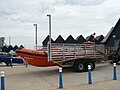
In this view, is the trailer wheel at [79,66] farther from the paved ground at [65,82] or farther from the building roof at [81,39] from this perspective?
the building roof at [81,39]

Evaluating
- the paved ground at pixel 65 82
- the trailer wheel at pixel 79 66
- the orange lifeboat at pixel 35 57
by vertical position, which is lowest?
the paved ground at pixel 65 82

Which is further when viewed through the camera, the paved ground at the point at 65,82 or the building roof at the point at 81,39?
the building roof at the point at 81,39

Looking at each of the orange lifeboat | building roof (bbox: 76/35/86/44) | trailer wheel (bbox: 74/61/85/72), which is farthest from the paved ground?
building roof (bbox: 76/35/86/44)

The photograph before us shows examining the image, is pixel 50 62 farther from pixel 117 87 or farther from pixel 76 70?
pixel 117 87

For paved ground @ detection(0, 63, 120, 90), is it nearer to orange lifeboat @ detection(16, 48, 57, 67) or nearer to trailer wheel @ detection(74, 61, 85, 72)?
orange lifeboat @ detection(16, 48, 57, 67)

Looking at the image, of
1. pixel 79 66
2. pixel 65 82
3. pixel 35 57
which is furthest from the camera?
pixel 79 66

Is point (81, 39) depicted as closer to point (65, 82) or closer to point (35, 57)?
point (35, 57)

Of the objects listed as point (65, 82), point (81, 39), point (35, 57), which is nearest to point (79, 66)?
point (35, 57)

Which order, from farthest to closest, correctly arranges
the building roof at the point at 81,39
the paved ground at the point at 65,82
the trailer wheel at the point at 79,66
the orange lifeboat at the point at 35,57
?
the building roof at the point at 81,39
the trailer wheel at the point at 79,66
the orange lifeboat at the point at 35,57
the paved ground at the point at 65,82

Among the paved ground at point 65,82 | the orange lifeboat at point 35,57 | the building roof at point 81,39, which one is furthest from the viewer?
the building roof at point 81,39

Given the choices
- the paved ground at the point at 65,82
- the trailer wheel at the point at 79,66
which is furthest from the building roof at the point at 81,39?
the trailer wheel at the point at 79,66

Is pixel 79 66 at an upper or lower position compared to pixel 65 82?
upper

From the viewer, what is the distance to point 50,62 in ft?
46.0

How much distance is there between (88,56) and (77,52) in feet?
3.42
